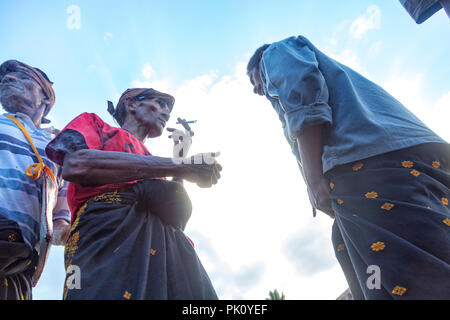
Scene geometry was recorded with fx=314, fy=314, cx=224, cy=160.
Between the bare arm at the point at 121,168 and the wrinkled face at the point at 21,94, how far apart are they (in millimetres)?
1903

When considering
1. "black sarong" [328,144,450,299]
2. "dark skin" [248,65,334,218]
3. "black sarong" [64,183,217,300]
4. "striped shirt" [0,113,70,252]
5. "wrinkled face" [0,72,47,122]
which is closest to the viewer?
"black sarong" [328,144,450,299]

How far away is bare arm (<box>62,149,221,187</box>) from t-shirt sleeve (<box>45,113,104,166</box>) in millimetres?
90

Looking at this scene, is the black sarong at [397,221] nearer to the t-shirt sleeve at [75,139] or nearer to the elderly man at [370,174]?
the elderly man at [370,174]

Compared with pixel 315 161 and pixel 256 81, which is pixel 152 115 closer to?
pixel 256 81

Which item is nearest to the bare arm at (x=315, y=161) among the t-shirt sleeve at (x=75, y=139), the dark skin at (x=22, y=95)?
the t-shirt sleeve at (x=75, y=139)

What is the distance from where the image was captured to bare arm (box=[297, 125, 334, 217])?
6.93 ft

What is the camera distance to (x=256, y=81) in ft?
10.8

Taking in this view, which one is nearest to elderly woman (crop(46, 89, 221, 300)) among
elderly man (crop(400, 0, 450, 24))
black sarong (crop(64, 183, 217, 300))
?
black sarong (crop(64, 183, 217, 300))

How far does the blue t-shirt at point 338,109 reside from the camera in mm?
1873

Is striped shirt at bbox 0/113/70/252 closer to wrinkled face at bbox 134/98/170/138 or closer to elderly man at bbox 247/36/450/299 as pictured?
wrinkled face at bbox 134/98/170/138

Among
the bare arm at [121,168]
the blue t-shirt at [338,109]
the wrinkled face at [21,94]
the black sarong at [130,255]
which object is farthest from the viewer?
the wrinkled face at [21,94]

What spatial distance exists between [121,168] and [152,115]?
128cm

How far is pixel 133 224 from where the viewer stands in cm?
196

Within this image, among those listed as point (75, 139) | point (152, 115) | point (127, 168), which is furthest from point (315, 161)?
point (152, 115)
